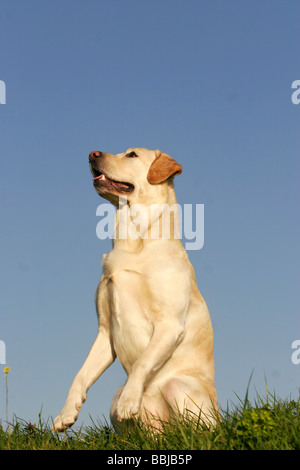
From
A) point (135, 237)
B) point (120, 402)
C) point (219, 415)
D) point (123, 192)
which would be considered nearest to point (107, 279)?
point (135, 237)

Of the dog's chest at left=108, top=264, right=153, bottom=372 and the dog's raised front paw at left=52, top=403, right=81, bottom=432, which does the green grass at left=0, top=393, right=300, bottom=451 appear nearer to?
the dog's raised front paw at left=52, top=403, right=81, bottom=432

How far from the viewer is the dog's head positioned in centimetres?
604

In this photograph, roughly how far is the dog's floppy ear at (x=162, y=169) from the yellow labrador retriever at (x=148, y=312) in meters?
0.01

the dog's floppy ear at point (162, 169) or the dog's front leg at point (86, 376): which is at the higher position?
the dog's floppy ear at point (162, 169)

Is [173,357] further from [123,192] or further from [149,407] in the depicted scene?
[123,192]

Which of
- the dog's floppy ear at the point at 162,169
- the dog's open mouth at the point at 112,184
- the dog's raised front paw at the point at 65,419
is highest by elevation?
the dog's floppy ear at the point at 162,169

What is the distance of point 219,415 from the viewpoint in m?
5.14

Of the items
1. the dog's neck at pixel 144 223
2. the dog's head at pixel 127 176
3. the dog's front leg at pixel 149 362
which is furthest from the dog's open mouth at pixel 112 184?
the dog's front leg at pixel 149 362

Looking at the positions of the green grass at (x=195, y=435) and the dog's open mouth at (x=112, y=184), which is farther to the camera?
the dog's open mouth at (x=112, y=184)

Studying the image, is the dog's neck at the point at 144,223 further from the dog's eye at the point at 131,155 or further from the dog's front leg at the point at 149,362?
the dog's front leg at the point at 149,362

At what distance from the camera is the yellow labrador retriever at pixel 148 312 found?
5.47 metres

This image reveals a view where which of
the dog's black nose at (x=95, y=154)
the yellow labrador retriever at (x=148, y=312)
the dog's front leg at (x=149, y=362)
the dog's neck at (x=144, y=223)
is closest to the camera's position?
the dog's front leg at (x=149, y=362)

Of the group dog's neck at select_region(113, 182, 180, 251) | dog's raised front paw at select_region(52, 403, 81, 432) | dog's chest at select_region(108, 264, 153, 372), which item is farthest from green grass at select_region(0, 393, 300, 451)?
dog's neck at select_region(113, 182, 180, 251)

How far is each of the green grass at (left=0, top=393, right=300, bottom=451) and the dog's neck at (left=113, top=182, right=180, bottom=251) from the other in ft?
6.02
